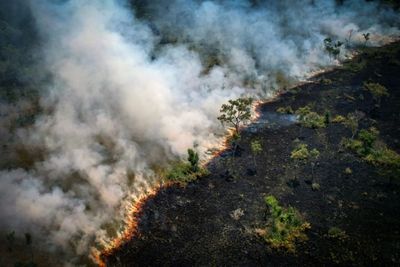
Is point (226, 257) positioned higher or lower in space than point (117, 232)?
lower

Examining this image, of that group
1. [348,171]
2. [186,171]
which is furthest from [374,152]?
[186,171]

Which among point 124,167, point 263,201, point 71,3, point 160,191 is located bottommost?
point 263,201

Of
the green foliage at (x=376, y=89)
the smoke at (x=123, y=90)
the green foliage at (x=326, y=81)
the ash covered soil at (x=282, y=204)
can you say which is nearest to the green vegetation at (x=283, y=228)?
the ash covered soil at (x=282, y=204)

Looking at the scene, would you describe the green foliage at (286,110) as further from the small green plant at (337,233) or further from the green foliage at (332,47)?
the small green plant at (337,233)

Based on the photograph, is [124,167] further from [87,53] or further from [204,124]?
[87,53]

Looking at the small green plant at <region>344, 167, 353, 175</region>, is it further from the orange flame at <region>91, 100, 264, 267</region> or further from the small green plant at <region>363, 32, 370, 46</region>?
the small green plant at <region>363, 32, 370, 46</region>

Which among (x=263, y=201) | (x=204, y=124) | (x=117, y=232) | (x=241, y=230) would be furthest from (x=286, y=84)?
(x=117, y=232)
